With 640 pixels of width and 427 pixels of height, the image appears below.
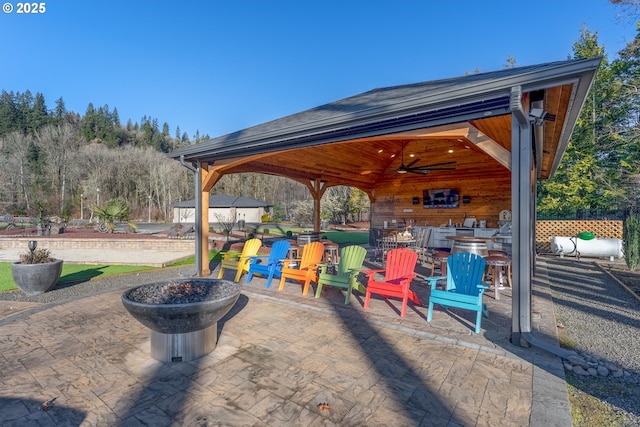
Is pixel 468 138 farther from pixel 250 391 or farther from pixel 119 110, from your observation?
pixel 119 110

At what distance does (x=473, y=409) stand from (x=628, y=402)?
3.87ft

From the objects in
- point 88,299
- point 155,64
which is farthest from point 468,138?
point 155,64

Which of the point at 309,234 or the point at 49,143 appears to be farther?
the point at 49,143

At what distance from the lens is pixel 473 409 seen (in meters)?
2.06

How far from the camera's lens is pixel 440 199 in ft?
36.9

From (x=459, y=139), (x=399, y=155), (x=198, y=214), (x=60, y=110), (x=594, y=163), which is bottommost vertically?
(x=198, y=214)

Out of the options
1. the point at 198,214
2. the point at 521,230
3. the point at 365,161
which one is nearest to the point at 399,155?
the point at 365,161

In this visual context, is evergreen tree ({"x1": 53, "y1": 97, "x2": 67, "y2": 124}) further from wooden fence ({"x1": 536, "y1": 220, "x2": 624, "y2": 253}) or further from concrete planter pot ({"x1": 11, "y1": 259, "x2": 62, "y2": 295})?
wooden fence ({"x1": 536, "y1": 220, "x2": 624, "y2": 253})

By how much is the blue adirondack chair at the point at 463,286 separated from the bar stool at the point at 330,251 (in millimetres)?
3642

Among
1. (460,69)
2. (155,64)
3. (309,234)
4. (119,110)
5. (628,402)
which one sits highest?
→ (119,110)

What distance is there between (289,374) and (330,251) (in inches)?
205

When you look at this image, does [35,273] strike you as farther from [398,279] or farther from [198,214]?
[398,279]

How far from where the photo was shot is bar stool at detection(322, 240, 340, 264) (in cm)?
738

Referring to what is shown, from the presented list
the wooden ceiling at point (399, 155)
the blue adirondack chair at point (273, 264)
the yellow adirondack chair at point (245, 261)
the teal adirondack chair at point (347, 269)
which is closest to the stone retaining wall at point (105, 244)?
the wooden ceiling at point (399, 155)
